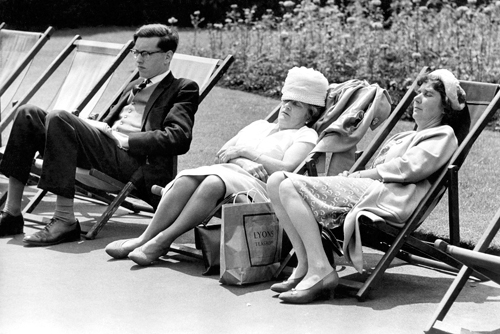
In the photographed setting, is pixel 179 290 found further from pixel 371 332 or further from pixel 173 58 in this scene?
pixel 173 58

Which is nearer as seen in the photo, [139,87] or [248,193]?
[248,193]

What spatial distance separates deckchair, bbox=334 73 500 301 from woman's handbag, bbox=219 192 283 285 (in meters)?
0.47

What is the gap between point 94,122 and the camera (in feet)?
20.9

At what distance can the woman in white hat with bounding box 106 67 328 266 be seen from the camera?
5465 millimetres

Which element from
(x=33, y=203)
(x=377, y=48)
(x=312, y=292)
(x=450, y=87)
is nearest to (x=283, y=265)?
(x=312, y=292)

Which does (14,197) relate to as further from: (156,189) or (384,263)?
(384,263)

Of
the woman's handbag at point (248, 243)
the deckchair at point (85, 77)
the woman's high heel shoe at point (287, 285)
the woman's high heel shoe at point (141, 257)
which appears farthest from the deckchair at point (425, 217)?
the deckchair at point (85, 77)

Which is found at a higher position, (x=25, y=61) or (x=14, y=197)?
(x=25, y=61)

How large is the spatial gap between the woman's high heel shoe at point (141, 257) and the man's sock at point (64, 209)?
0.77 m

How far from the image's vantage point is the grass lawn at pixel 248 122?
255 inches

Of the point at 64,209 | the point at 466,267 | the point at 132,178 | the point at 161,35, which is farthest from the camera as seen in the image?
the point at 161,35

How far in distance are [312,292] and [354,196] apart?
610mm

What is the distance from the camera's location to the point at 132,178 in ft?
20.5

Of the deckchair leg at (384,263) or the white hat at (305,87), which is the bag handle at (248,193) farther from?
the deckchair leg at (384,263)
